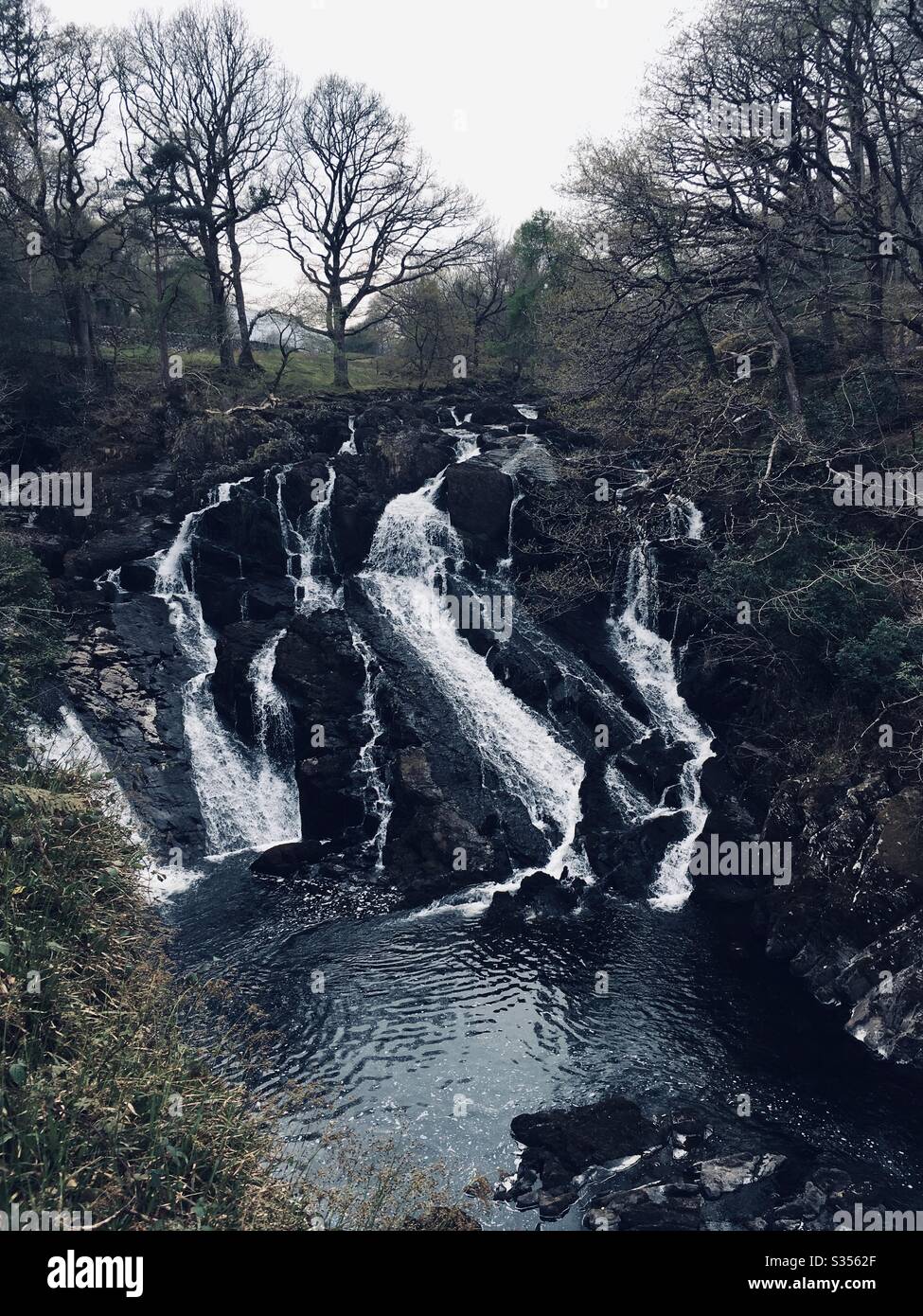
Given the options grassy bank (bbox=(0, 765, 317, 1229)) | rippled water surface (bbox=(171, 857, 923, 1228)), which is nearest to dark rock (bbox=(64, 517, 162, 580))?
rippled water surface (bbox=(171, 857, 923, 1228))

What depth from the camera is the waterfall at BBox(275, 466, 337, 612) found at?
2731cm

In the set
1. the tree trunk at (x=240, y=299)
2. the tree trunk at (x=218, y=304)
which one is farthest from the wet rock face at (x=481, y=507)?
the tree trunk at (x=240, y=299)

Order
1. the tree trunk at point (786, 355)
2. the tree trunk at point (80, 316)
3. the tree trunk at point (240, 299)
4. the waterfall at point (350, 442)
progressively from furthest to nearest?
the tree trunk at point (240, 299), the tree trunk at point (80, 316), the waterfall at point (350, 442), the tree trunk at point (786, 355)

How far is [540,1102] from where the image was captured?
13414 millimetres

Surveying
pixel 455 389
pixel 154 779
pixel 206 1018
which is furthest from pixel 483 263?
pixel 206 1018

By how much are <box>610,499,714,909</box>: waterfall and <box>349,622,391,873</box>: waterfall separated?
650cm

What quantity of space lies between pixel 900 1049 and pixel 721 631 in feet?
40.4

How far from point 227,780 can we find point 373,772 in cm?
414

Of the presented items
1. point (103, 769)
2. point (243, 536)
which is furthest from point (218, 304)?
point (103, 769)

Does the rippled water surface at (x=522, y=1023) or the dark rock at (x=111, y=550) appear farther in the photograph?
the dark rock at (x=111, y=550)

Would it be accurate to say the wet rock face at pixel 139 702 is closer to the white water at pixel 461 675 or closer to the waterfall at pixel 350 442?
the white water at pixel 461 675

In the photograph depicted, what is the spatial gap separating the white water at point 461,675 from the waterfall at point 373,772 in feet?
6.36

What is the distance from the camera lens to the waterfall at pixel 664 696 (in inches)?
789
